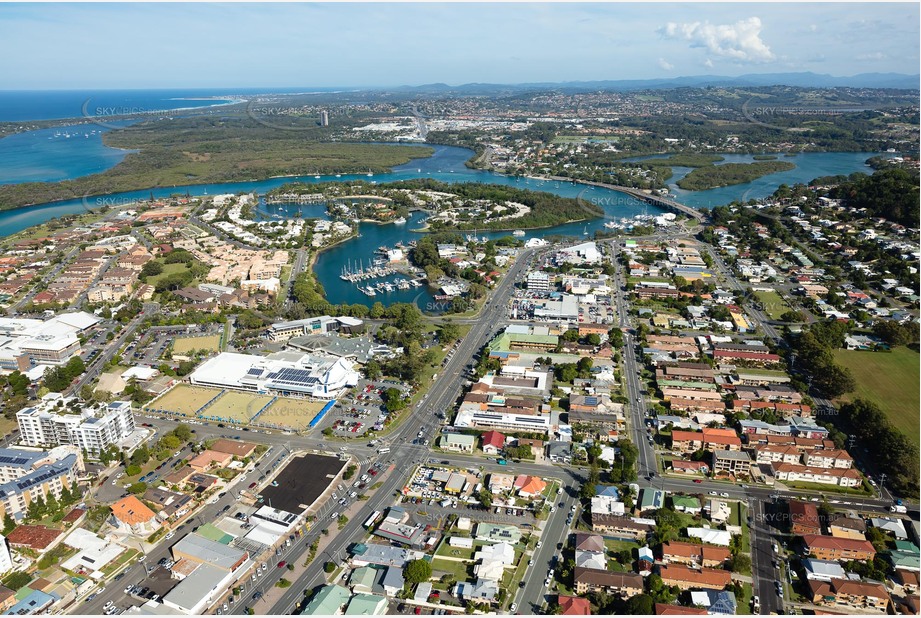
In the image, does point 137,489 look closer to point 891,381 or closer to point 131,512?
point 131,512

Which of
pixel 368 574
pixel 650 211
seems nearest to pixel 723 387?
pixel 368 574

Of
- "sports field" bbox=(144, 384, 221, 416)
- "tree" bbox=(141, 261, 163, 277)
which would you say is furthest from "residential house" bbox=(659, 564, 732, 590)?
"tree" bbox=(141, 261, 163, 277)

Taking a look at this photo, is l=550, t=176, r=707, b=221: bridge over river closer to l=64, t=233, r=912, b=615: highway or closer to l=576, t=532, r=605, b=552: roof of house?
l=64, t=233, r=912, b=615: highway

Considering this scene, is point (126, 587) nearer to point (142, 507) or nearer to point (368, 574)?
point (142, 507)

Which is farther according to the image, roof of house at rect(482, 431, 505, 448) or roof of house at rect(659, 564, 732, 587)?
roof of house at rect(482, 431, 505, 448)

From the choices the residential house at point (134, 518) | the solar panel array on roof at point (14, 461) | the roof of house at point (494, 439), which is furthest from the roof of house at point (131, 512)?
the roof of house at point (494, 439)

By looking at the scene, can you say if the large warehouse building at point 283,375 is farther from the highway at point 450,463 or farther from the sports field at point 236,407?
the highway at point 450,463
